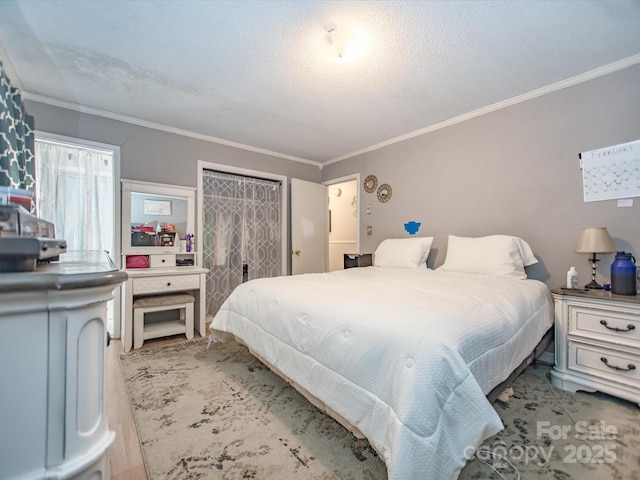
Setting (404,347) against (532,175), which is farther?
(532,175)

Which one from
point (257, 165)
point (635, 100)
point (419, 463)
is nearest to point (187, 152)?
point (257, 165)

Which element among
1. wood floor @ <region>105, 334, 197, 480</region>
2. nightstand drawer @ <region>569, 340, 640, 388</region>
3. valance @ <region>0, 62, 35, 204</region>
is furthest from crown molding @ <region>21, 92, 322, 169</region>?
nightstand drawer @ <region>569, 340, 640, 388</region>

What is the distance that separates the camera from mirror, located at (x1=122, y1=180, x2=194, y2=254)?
3.05 metres

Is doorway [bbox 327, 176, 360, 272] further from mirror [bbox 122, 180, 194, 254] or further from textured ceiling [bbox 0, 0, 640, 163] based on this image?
mirror [bbox 122, 180, 194, 254]

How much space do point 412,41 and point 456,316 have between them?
177 centimetres

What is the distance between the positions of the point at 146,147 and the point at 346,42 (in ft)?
8.29

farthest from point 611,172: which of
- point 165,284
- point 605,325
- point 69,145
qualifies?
point 69,145

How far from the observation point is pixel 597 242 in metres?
2.05

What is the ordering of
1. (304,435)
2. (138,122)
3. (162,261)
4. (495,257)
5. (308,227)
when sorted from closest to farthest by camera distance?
(304,435), (495,257), (138,122), (162,261), (308,227)

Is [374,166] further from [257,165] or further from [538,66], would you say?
[538,66]

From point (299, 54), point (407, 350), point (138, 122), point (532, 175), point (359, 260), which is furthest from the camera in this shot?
point (359, 260)

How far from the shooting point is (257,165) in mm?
4133

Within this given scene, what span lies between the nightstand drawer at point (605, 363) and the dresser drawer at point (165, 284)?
3344 mm

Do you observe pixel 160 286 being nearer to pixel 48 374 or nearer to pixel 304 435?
pixel 304 435
